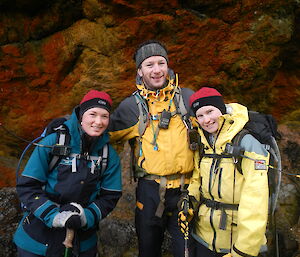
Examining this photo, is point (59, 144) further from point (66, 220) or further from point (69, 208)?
point (66, 220)

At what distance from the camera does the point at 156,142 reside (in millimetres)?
3594

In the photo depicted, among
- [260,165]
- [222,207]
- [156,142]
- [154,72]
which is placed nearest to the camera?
[260,165]

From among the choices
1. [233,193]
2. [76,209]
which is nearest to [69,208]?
[76,209]

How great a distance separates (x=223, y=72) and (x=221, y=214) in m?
4.54

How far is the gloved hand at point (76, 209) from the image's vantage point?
10.1ft

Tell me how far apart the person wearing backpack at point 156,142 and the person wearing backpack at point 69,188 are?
493mm

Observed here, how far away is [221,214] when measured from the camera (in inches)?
120

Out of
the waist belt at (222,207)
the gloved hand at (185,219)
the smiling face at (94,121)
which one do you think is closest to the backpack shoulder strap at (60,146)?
the smiling face at (94,121)

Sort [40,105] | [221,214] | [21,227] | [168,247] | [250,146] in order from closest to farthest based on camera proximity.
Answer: [250,146] < [221,214] < [21,227] < [168,247] < [40,105]

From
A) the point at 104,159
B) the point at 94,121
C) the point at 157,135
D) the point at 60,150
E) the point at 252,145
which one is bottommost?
the point at 104,159

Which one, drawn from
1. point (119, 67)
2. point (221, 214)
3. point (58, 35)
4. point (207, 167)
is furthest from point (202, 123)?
point (58, 35)

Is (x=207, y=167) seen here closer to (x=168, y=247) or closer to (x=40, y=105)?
(x=168, y=247)

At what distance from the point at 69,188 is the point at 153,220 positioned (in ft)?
4.11

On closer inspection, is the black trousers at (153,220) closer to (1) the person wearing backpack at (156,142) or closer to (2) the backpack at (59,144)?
(1) the person wearing backpack at (156,142)
